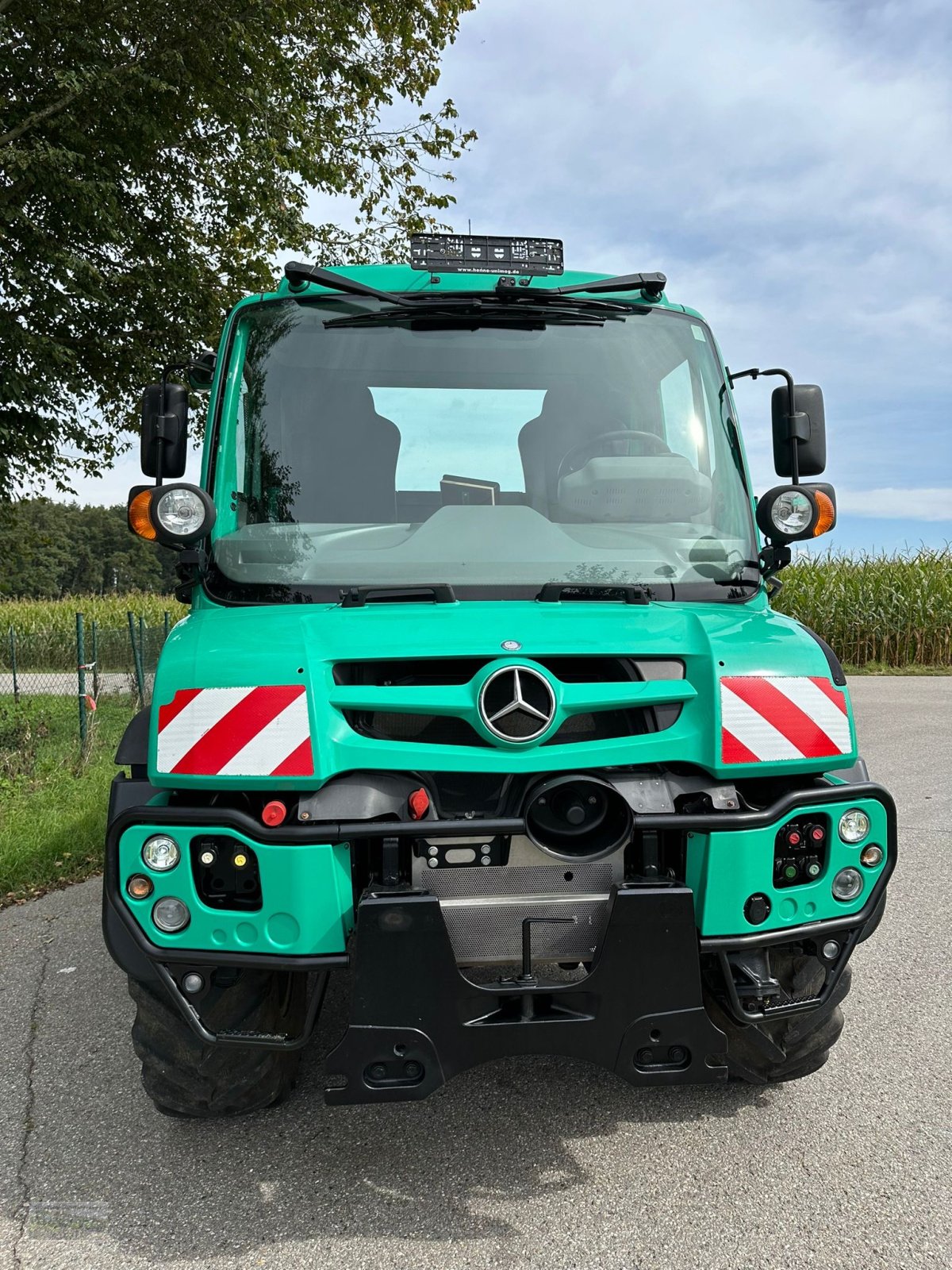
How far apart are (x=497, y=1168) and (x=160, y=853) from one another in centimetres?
134

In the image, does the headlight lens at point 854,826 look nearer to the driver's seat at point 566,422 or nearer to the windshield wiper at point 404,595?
the windshield wiper at point 404,595

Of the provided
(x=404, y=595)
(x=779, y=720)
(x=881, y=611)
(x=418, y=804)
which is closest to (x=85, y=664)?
(x=404, y=595)

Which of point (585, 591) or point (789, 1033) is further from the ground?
point (585, 591)

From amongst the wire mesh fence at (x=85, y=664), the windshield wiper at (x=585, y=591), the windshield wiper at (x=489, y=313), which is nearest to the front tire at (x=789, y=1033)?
the windshield wiper at (x=585, y=591)

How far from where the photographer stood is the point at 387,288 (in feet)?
11.6

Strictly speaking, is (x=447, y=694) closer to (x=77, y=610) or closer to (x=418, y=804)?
(x=418, y=804)

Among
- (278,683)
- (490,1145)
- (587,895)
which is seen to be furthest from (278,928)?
(490,1145)

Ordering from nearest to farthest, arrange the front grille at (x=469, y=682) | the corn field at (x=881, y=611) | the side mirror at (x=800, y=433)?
the front grille at (x=469, y=682) < the side mirror at (x=800, y=433) < the corn field at (x=881, y=611)

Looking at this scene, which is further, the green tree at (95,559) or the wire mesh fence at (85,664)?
the green tree at (95,559)

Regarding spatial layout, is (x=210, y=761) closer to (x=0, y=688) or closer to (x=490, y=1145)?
(x=490, y=1145)

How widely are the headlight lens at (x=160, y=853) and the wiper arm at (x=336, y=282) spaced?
203cm

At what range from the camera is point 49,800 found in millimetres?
7613

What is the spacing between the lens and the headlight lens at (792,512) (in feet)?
10.7

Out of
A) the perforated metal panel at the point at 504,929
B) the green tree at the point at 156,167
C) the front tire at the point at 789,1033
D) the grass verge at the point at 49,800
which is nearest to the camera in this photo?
the perforated metal panel at the point at 504,929
